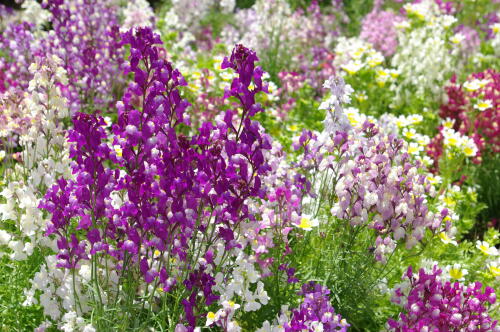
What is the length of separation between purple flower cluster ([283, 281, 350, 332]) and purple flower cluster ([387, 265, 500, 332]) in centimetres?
35

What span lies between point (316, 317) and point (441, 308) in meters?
0.61

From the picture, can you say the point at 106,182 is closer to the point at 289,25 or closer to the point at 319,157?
the point at 319,157

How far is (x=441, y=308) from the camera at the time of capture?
245 cm

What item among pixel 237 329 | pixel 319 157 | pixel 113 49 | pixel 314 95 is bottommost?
pixel 237 329

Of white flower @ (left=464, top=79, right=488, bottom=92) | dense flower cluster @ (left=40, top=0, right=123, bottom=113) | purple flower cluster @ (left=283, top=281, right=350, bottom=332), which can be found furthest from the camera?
white flower @ (left=464, top=79, right=488, bottom=92)

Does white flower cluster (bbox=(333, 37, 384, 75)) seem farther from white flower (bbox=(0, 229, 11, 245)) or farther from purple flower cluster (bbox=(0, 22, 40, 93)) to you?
white flower (bbox=(0, 229, 11, 245))

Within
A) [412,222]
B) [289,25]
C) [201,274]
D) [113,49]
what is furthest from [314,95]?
[201,274]

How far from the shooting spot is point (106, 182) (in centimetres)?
203

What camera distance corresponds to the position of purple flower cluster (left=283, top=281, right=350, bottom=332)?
2146 millimetres

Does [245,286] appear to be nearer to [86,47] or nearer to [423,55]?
[86,47]

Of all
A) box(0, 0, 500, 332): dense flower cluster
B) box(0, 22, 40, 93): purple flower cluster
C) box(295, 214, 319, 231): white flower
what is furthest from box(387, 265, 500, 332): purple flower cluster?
Result: box(0, 22, 40, 93): purple flower cluster

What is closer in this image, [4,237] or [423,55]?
[4,237]

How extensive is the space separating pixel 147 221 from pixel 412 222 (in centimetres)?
118

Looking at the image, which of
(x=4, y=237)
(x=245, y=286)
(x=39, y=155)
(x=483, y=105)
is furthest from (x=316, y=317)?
(x=483, y=105)
